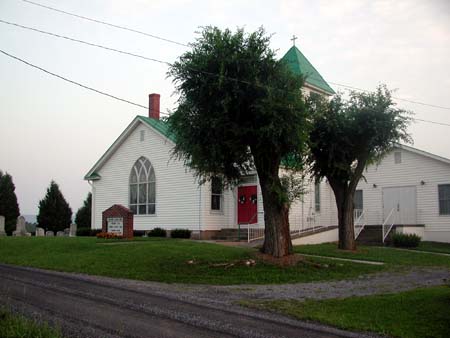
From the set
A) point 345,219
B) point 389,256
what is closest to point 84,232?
point 345,219

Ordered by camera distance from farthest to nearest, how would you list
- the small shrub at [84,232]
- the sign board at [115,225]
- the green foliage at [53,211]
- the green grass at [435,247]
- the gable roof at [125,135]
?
the green foliage at [53,211], the small shrub at [84,232], the gable roof at [125,135], the sign board at [115,225], the green grass at [435,247]

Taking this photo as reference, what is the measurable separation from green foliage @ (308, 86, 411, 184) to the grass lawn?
513 centimetres

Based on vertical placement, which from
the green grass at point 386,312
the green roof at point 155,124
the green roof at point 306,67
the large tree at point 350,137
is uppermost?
the green roof at point 306,67

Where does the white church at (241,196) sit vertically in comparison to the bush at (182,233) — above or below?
above

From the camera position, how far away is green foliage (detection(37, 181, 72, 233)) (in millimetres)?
40219

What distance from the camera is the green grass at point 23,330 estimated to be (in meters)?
6.61

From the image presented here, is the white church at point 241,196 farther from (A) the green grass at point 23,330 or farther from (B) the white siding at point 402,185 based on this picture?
(A) the green grass at point 23,330

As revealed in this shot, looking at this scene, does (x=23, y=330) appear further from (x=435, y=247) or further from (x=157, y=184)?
(x=435, y=247)

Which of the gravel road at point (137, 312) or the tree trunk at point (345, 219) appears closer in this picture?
the gravel road at point (137, 312)

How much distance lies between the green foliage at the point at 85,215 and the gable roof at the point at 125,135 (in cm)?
931

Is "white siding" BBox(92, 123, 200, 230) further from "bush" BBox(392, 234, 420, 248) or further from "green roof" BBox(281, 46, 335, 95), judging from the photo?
"bush" BBox(392, 234, 420, 248)

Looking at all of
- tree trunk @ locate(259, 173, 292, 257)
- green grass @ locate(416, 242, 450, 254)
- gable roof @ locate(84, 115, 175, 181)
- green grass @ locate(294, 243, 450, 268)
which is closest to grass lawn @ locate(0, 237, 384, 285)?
tree trunk @ locate(259, 173, 292, 257)

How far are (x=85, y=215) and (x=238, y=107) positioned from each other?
95.1 ft

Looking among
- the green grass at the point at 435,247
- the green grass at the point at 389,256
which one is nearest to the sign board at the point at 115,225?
the green grass at the point at 389,256
